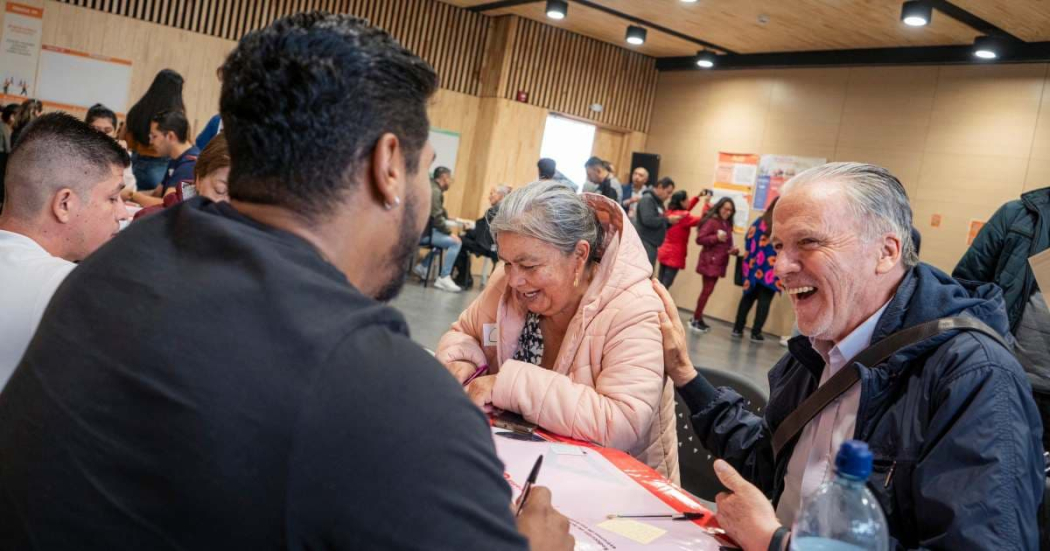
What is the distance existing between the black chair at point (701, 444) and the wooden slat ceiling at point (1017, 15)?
23.7 ft

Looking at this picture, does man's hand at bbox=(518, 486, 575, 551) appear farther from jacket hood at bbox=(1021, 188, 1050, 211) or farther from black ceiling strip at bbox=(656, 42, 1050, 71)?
black ceiling strip at bbox=(656, 42, 1050, 71)

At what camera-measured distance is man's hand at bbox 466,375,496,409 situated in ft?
8.33

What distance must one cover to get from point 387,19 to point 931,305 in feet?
36.8

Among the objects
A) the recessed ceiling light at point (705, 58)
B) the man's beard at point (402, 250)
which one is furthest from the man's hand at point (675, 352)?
the recessed ceiling light at point (705, 58)

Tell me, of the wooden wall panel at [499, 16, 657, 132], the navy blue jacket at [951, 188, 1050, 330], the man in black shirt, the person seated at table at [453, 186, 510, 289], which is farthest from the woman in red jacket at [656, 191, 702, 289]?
the man in black shirt

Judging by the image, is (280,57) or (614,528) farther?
(614,528)

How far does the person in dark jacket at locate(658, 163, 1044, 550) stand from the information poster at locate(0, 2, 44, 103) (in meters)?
10.6

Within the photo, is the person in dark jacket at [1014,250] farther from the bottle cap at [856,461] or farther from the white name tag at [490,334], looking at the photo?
the bottle cap at [856,461]

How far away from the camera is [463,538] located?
0.83 meters

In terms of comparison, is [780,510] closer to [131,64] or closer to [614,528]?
[614,528]

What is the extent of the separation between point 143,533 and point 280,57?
0.57 metres

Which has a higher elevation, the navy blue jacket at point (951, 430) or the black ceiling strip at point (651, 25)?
the black ceiling strip at point (651, 25)

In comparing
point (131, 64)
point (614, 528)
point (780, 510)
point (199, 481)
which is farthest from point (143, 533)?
point (131, 64)

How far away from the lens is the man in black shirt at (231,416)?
807mm
